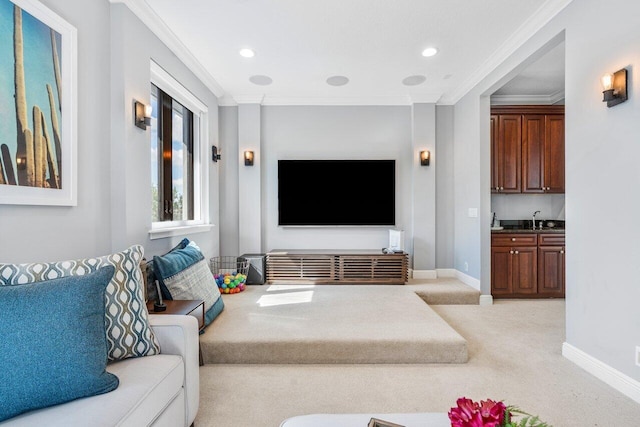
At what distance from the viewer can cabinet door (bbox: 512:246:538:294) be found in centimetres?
409

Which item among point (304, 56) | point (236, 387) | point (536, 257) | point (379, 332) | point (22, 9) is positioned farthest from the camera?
point (536, 257)

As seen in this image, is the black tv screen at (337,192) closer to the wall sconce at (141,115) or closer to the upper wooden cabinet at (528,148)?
the upper wooden cabinet at (528,148)

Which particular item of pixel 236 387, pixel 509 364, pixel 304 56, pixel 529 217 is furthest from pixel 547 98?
pixel 236 387

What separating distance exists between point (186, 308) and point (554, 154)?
4.72m

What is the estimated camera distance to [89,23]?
7.25 feet

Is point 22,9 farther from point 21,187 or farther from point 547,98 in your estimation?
point 547,98

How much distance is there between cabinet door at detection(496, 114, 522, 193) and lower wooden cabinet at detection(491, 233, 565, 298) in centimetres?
71

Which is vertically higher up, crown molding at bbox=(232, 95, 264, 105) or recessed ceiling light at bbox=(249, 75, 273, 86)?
recessed ceiling light at bbox=(249, 75, 273, 86)

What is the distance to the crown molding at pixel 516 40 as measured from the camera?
8.44ft

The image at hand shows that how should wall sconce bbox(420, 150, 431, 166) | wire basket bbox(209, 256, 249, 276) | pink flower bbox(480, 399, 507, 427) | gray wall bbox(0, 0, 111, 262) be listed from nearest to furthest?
pink flower bbox(480, 399, 507, 427)
gray wall bbox(0, 0, 111, 262)
wire basket bbox(209, 256, 249, 276)
wall sconce bbox(420, 150, 431, 166)

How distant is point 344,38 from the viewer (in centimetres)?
308

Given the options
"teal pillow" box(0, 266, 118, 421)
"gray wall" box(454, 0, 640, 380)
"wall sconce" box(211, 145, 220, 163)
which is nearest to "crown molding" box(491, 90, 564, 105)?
"gray wall" box(454, 0, 640, 380)

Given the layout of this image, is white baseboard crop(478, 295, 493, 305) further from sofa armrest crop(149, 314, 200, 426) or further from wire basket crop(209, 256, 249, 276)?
sofa armrest crop(149, 314, 200, 426)

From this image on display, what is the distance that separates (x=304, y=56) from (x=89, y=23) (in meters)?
1.91
